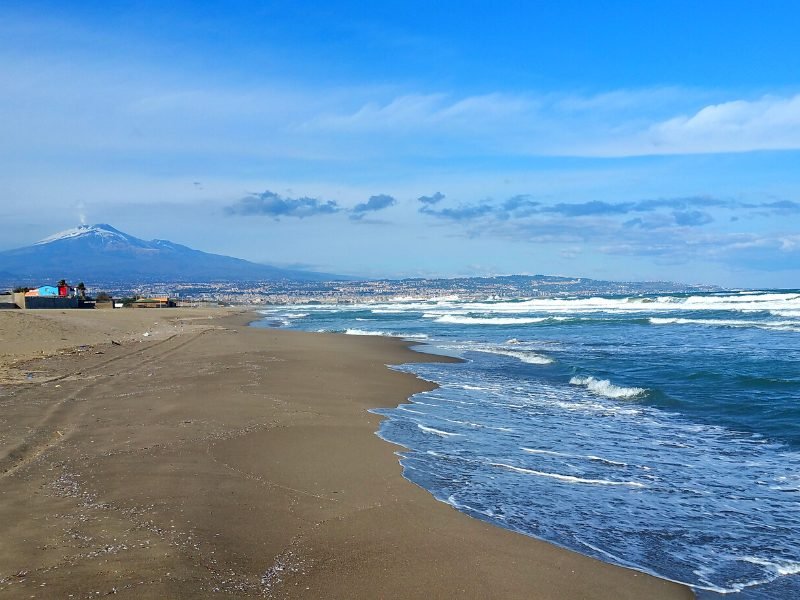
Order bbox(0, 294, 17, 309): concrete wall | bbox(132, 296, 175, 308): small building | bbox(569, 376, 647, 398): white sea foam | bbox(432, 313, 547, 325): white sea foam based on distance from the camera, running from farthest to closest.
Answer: bbox(132, 296, 175, 308): small building → bbox(0, 294, 17, 309): concrete wall → bbox(432, 313, 547, 325): white sea foam → bbox(569, 376, 647, 398): white sea foam

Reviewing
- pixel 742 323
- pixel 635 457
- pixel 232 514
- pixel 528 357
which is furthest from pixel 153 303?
pixel 232 514

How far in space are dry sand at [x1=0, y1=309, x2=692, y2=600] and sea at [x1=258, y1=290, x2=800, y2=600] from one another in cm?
53

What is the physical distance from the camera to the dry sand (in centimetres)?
466

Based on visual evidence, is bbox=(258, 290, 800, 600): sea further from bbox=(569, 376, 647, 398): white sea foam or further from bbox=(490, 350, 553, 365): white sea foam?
bbox=(490, 350, 553, 365): white sea foam

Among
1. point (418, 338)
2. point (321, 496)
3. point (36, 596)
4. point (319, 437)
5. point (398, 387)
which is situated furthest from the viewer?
point (418, 338)

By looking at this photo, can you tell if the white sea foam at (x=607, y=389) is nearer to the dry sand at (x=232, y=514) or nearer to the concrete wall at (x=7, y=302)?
the dry sand at (x=232, y=514)

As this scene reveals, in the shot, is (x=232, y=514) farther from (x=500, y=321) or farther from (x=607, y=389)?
(x=500, y=321)

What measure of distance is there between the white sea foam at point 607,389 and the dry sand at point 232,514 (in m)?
5.59

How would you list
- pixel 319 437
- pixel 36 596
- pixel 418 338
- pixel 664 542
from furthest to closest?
1. pixel 418 338
2. pixel 319 437
3. pixel 664 542
4. pixel 36 596

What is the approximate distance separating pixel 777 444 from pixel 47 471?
9711 millimetres

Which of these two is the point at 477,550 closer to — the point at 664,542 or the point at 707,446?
the point at 664,542

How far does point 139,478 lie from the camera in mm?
6977

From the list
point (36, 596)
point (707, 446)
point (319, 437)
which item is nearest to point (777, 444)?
point (707, 446)

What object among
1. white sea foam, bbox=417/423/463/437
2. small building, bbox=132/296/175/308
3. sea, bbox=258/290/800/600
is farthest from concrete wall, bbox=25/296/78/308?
white sea foam, bbox=417/423/463/437
